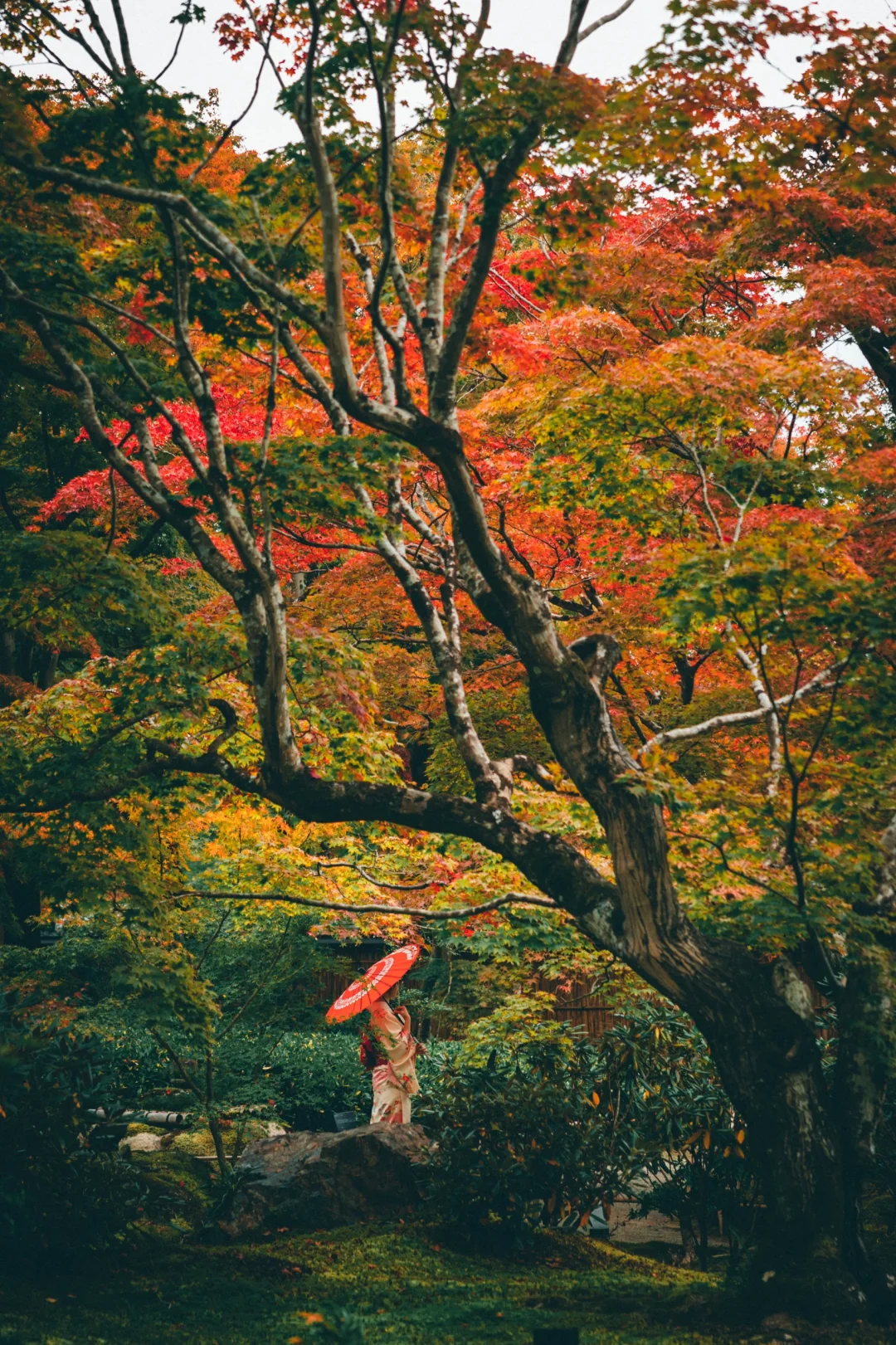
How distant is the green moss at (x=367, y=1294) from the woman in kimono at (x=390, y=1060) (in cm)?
214

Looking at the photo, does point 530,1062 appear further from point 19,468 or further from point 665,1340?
point 19,468

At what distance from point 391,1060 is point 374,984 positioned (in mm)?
1195

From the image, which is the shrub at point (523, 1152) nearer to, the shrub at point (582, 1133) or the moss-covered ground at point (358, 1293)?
the shrub at point (582, 1133)

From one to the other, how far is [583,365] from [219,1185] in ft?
26.9

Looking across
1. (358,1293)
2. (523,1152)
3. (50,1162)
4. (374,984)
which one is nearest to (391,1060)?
(374,984)

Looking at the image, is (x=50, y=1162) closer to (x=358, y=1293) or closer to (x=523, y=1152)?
(x=358, y=1293)

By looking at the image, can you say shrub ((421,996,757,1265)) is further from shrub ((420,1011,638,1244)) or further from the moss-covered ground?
the moss-covered ground

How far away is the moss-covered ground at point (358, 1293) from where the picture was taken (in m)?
5.15

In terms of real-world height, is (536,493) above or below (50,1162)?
above

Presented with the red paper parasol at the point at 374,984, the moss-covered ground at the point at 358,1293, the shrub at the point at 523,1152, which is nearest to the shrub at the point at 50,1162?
the moss-covered ground at the point at 358,1293

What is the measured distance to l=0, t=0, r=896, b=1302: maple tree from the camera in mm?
5527

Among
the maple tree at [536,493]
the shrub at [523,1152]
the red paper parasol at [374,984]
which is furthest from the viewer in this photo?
the red paper parasol at [374,984]

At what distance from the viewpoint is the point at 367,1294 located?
613 cm

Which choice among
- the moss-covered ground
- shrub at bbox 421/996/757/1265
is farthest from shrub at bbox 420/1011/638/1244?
the moss-covered ground
